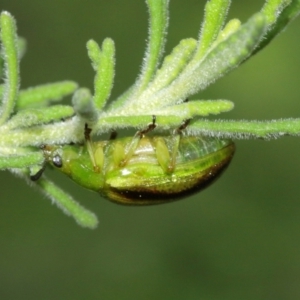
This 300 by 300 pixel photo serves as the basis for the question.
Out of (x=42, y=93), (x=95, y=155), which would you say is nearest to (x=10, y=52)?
(x=42, y=93)

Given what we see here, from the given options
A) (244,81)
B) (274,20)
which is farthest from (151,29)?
(244,81)

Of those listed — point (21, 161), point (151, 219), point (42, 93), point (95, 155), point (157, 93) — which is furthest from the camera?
point (151, 219)

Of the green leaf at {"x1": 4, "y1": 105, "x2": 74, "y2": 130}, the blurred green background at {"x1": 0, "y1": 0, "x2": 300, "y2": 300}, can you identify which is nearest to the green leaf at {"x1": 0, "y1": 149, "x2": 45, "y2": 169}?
the green leaf at {"x1": 4, "y1": 105, "x2": 74, "y2": 130}

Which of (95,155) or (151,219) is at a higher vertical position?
(95,155)

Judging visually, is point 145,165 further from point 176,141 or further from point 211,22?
point 211,22

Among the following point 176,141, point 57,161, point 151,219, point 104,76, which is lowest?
point 151,219

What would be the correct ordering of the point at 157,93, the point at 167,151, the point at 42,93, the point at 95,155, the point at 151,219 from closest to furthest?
the point at 157,93, the point at 42,93, the point at 167,151, the point at 95,155, the point at 151,219

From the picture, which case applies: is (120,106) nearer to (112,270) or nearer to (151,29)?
(151,29)
